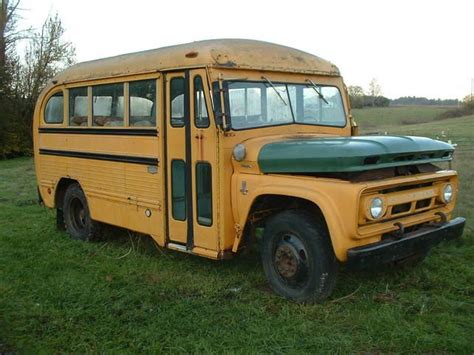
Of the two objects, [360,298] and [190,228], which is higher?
[190,228]

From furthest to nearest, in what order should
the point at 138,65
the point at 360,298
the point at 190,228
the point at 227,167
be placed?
the point at 138,65 → the point at 190,228 → the point at 227,167 → the point at 360,298

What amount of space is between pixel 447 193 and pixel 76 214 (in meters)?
5.11

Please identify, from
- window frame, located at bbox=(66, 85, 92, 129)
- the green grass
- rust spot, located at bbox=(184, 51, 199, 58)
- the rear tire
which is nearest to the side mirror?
rust spot, located at bbox=(184, 51, 199, 58)

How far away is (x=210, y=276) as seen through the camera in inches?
239

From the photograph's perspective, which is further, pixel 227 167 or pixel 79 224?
pixel 79 224

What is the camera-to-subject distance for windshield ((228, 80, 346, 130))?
5.72 metres

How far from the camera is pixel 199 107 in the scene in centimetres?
574

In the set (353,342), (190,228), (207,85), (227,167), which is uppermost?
(207,85)

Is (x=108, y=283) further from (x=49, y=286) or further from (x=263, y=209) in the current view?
(x=263, y=209)

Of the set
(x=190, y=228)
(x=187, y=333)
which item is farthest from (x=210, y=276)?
(x=187, y=333)

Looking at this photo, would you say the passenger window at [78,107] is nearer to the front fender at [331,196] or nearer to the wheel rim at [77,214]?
the wheel rim at [77,214]

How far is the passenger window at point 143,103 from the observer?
6324mm

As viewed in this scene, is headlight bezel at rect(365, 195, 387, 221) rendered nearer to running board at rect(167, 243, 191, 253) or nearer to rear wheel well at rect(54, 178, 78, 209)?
running board at rect(167, 243, 191, 253)

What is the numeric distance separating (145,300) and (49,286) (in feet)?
3.79
